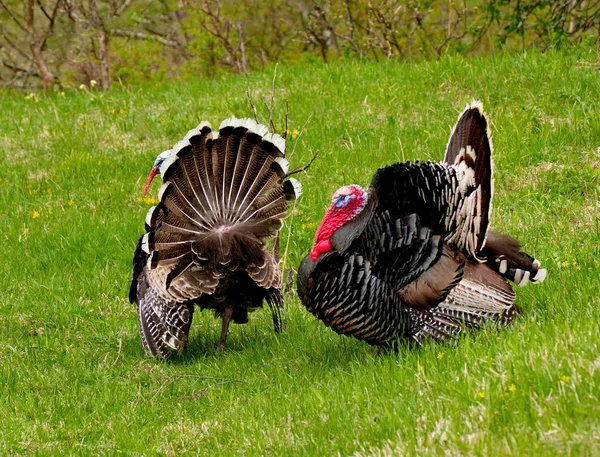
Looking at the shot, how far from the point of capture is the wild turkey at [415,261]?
5.42 meters

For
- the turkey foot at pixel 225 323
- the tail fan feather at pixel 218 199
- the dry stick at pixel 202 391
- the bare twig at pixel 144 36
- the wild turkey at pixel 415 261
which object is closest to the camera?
the wild turkey at pixel 415 261

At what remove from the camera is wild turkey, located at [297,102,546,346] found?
213 inches

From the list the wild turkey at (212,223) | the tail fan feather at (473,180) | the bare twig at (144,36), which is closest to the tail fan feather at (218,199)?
the wild turkey at (212,223)

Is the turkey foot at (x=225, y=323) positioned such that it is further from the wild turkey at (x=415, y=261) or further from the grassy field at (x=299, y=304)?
the wild turkey at (x=415, y=261)

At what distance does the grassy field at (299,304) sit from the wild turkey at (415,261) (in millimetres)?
226

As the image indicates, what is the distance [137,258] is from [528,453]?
4.35m

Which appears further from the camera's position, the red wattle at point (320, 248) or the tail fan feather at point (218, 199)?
the tail fan feather at point (218, 199)

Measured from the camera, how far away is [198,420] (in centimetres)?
534

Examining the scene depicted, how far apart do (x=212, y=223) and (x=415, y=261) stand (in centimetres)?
163

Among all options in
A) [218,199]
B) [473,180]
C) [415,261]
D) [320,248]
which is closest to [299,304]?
[218,199]

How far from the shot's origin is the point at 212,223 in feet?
21.1

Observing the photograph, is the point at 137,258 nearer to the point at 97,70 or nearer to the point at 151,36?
the point at 97,70

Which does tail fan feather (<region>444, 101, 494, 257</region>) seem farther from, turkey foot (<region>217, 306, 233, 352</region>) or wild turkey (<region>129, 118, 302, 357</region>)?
turkey foot (<region>217, 306, 233, 352</region>)

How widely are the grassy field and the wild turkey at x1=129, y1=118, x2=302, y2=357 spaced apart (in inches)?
15.8
